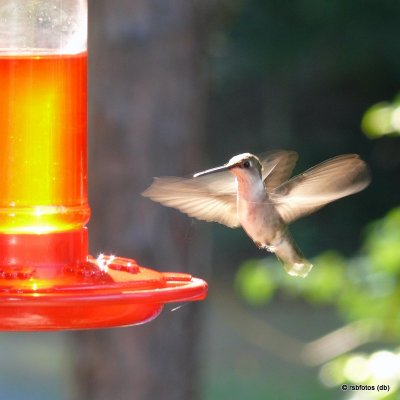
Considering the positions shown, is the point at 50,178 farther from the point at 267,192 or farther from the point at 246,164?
the point at 267,192

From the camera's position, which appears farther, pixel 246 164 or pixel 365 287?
pixel 365 287

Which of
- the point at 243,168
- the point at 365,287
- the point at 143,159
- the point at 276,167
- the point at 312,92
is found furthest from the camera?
the point at 312,92

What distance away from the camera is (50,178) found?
10.2ft

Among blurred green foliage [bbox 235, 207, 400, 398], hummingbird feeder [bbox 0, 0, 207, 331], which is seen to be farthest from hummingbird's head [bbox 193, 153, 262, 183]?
blurred green foliage [bbox 235, 207, 400, 398]

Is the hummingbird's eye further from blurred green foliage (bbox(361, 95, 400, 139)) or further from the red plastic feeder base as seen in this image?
blurred green foliage (bbox(361, 95, 400, 139))

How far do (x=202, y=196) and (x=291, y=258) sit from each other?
447 mm

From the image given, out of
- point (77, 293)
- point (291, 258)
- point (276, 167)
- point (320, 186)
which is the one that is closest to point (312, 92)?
point (276, 167)

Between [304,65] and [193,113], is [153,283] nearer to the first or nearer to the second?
[193,113]

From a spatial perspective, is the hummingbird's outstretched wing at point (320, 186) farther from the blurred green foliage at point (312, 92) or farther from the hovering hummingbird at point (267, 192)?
the blurred green foliage at point (312, 92)

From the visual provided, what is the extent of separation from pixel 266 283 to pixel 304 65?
360 inches

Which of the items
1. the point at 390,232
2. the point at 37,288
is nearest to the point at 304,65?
the point at 390,232

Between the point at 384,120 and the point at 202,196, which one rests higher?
the point at 384,120

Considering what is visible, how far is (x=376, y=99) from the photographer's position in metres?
13.8

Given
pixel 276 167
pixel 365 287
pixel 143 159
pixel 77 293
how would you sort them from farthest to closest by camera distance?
pixel 143 159 → pixel 365 287 → pixel 276 167 → pixel 77 293
